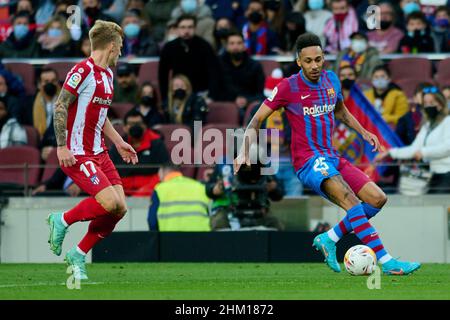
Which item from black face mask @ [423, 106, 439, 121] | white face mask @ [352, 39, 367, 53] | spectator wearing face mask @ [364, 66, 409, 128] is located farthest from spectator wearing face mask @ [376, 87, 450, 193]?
white face mask @ [352, 39, 367, 53]

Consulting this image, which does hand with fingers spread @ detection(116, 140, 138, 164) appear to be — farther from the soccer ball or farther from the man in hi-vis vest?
the man in hi-vis vest

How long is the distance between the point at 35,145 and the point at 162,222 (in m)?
3.49

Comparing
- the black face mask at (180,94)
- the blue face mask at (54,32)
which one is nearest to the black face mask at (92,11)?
the blue face mask at (54,32)

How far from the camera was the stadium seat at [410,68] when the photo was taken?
64.2 ft

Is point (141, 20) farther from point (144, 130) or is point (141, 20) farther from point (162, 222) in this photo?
point (162, 222)

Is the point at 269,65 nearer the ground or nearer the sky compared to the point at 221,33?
nearer the ground

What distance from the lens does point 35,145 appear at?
64.6ft

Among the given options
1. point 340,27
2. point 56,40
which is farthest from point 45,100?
point 340,27

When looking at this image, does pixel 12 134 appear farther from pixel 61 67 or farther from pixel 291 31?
pixel 291 31

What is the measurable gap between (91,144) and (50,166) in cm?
665

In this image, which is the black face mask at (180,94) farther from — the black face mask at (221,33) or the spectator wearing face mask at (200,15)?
the spectator wearing face mask at (200,15)

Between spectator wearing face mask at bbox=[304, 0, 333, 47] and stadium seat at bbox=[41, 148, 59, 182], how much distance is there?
4.81 metres

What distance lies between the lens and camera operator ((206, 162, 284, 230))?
17.1m

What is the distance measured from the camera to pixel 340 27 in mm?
20094
